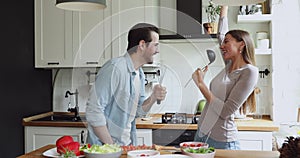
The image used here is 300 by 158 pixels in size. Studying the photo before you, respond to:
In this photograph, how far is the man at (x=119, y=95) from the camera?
2008 millimetres

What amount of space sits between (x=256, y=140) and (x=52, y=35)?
1982mm

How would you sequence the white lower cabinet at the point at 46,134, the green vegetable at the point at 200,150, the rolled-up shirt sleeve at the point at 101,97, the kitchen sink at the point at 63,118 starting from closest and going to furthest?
the green vegetable at the point at 200,150 → the rolled-up shirt sleeve at the point at 101,97 → the white lower cabinet at the point at 46,134 → the kitchen sink at the point at 63,118

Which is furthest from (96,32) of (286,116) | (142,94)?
(286,116)

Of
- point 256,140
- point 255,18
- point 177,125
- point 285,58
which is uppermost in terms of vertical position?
point 255,18

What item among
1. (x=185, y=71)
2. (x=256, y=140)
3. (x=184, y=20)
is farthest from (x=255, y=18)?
(x=256, y=140)

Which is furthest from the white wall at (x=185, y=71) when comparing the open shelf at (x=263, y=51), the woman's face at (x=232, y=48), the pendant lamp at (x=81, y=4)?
the pendant lamp at (x=81, y=4)

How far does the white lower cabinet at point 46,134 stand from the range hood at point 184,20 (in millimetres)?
1070

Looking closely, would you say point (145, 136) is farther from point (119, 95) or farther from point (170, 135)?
point (119, 95)

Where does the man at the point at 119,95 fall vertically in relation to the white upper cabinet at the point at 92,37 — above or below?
below

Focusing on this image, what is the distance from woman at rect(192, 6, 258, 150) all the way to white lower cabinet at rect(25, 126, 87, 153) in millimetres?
1208

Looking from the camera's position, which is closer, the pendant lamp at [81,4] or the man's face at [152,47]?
the pendant lamp at [81,4]

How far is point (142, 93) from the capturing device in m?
2.29

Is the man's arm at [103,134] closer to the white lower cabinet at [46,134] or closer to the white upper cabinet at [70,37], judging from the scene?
the white lower cabinet at [46,134]

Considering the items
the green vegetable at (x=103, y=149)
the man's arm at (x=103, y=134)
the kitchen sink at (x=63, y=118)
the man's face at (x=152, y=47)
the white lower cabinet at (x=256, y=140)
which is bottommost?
the white lower cabinet at (x=256, y=140)
